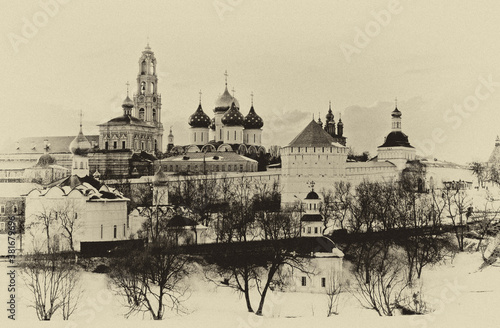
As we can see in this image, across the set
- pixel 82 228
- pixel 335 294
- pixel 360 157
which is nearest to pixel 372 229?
pixel 335 294

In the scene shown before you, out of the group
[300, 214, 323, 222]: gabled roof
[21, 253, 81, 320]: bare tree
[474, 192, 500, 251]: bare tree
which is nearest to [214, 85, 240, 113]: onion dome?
[474, 192, 500, 251]: bare tree

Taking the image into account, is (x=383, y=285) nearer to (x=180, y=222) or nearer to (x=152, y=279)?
(x=152, y=279)

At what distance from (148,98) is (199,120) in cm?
554

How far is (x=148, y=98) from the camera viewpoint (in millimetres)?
62500

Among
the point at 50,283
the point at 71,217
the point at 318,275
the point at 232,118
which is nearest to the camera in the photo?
the point at 50,283

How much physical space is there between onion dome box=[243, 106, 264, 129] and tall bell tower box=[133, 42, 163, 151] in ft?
22.8

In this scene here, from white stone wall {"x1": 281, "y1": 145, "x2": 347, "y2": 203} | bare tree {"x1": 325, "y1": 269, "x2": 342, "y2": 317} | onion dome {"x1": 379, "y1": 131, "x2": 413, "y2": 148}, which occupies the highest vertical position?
onion dome {"x1": 379, "y1": 131, "x2": 413, "y2": 148}

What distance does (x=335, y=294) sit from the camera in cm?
2792

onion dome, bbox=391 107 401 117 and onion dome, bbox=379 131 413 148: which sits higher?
onion dome, bbox=391 107 401 117

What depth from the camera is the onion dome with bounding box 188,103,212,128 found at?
194 ft

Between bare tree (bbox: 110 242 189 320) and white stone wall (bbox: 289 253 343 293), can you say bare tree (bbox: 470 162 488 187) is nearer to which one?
white stone wall (bbox: 289 253 343 293)

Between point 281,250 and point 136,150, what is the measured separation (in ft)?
91.2

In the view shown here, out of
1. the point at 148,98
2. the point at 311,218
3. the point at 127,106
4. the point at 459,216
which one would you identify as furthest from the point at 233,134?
→ the point at 311,218

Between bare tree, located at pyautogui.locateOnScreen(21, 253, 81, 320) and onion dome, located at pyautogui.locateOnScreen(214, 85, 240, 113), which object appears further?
onion dome, located at pyautogui.locateOnScreen(214, 85, 240, 113)
